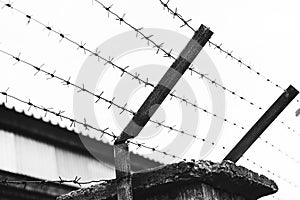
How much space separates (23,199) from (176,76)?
4.98 metres

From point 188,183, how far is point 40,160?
563 centimetres

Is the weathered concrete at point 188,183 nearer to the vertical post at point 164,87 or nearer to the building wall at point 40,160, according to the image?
the vertical post at point 164,87

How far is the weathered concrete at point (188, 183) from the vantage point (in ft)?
7.44

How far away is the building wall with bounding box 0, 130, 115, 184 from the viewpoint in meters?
7.11

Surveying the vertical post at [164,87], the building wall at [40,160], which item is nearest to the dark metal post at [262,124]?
the vertical post at [164,87]

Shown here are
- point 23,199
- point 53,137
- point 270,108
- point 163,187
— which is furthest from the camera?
point 53,137

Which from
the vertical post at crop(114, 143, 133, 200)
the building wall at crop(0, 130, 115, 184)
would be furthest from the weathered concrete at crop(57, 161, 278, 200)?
the building wall at crop(0, 130, 115, 184)

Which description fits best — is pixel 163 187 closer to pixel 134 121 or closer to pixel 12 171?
pixel 134 121

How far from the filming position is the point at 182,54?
2404 millimetres

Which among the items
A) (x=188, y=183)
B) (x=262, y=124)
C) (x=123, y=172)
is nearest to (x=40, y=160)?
(x=262, y=124)

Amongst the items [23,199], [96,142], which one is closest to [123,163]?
[23,199]

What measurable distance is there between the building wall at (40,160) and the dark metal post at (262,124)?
→ 4654 mm

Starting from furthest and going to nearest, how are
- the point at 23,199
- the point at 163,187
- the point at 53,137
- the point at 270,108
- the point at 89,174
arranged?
the point at 89,174
the point at 53,137
the point at 23,199
the point at 270,108
the point at 163,187

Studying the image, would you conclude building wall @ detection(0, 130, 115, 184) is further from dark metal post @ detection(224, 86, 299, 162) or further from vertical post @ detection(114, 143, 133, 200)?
vertical post @ detection(114, 143, 133, 200)
